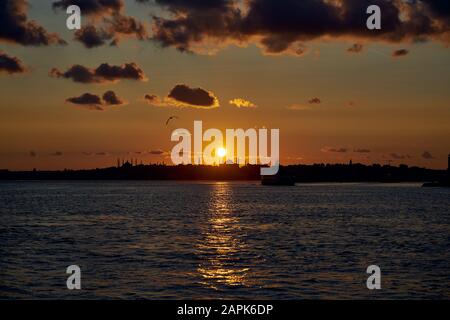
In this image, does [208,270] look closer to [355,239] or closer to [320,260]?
[320,260]

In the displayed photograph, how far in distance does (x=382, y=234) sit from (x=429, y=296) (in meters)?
38.3

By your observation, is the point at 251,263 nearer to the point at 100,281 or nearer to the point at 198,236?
the point at 100,281

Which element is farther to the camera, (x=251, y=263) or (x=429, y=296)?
(x=251, y=263)

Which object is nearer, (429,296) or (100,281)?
(429,296)

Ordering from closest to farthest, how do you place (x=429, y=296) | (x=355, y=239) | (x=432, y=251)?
1. (x=429, y=296)
2. (x=432, y=251)
3. (x=355, y=239)

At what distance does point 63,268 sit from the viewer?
136 feet

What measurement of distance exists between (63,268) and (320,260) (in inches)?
732
